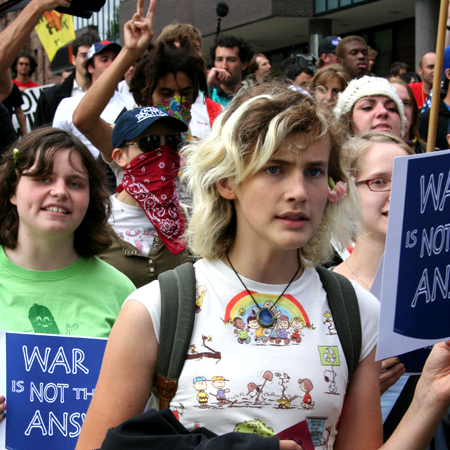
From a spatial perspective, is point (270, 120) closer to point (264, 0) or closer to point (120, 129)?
point (120, 129)

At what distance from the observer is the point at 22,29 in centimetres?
369

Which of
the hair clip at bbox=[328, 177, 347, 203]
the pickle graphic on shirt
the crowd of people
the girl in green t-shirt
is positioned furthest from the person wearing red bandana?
the hair clip at bbox=[328, 177, 347, 203]

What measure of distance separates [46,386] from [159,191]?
1368 millimetres

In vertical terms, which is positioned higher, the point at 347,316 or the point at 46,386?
the point at 347,316

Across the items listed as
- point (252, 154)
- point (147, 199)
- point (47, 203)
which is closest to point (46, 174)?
point (47, 203)

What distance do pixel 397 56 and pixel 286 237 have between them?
18.5 m

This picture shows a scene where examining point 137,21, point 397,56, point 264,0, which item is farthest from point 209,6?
point 137,21

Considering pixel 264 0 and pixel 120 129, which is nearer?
pixel 120 129

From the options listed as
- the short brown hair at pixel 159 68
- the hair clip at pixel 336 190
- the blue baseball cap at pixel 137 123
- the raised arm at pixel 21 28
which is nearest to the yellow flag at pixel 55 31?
the short brown hair at pixel 159 68

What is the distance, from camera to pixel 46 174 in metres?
2.56

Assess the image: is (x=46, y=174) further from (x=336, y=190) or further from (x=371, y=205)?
(x=371, y=205)

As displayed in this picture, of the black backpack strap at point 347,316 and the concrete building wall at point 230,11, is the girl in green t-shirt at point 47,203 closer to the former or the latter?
the black backpack strap at point 347,316

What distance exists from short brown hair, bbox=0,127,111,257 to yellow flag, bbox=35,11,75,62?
606 centimetres

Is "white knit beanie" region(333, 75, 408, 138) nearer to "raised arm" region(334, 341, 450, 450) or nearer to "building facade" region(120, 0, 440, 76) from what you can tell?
"raised arm" region(334, 341, 450, 450)
